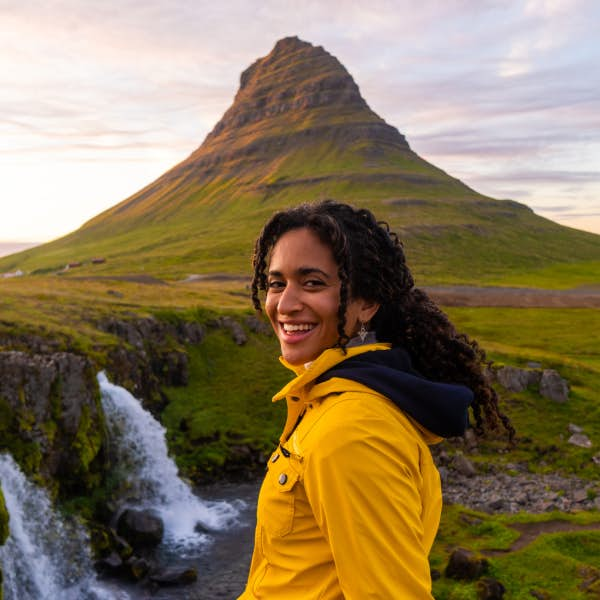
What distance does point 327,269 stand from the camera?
14.0 ft

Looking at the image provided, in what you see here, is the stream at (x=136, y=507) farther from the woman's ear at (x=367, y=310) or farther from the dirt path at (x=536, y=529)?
the woman's ear at (x=367, y=310)

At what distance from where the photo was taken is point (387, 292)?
15.0 ft

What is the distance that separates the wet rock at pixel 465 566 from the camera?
20.6m

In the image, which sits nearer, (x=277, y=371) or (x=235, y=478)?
(x=235, y=478)

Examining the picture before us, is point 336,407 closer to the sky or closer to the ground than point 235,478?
closer to the sky

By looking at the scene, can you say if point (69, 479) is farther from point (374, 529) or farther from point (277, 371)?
point (374, 529)

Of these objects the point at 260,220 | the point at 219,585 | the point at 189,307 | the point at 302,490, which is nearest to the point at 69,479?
the point at 219,585

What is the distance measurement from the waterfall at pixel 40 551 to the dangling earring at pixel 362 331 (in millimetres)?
21679

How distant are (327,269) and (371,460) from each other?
1.60 m

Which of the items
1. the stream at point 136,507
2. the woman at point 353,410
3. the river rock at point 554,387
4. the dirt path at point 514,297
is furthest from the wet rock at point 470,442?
the dirt path at point 514,297

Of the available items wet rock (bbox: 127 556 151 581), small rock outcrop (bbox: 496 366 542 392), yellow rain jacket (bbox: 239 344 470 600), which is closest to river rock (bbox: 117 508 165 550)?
wet rock (bbox: 127 556 151 581)

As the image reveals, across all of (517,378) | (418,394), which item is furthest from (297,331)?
(517,378)

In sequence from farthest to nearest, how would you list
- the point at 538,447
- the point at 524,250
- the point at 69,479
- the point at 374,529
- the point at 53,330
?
the point at 524,250 → the point at 538,447 → the point at 53,330 → the point at 69,479 → the point at 374,529

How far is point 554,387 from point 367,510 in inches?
1612
